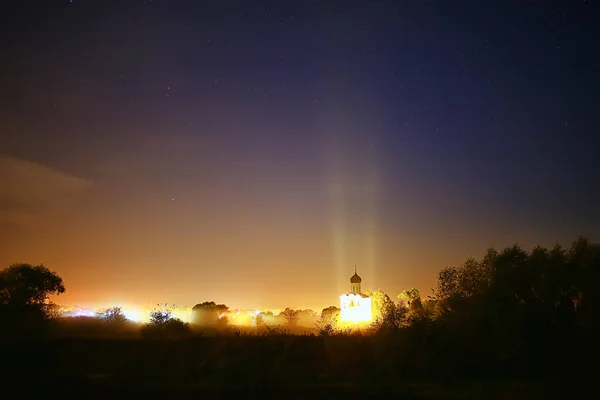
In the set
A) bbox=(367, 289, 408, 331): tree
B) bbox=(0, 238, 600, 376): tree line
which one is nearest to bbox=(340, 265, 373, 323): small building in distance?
bbox=(0, 238, 600, 376): tree line

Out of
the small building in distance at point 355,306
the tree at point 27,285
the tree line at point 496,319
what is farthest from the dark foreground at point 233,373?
the small building in distance at point 355,306

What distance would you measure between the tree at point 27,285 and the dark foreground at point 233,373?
34.2 feet

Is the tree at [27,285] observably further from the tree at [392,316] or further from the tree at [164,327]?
the tree at [392,316]

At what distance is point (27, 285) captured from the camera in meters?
50.9

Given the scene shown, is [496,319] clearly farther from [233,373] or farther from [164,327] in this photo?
[164,327]

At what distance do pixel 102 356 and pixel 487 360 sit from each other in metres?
25.8

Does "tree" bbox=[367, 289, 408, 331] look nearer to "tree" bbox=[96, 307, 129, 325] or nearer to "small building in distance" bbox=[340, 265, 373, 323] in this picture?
"tree" bbox=[96, 307, 129, 325]

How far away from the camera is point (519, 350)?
118 ft

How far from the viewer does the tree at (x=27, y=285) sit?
48500 millimetres

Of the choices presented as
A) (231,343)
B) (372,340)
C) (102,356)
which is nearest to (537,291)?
(372,340)

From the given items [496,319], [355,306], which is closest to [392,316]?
[496,319]

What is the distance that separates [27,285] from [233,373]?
25.7 meters

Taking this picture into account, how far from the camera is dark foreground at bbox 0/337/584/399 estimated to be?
106 feet

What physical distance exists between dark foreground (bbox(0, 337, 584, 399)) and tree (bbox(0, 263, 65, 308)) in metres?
10.4
